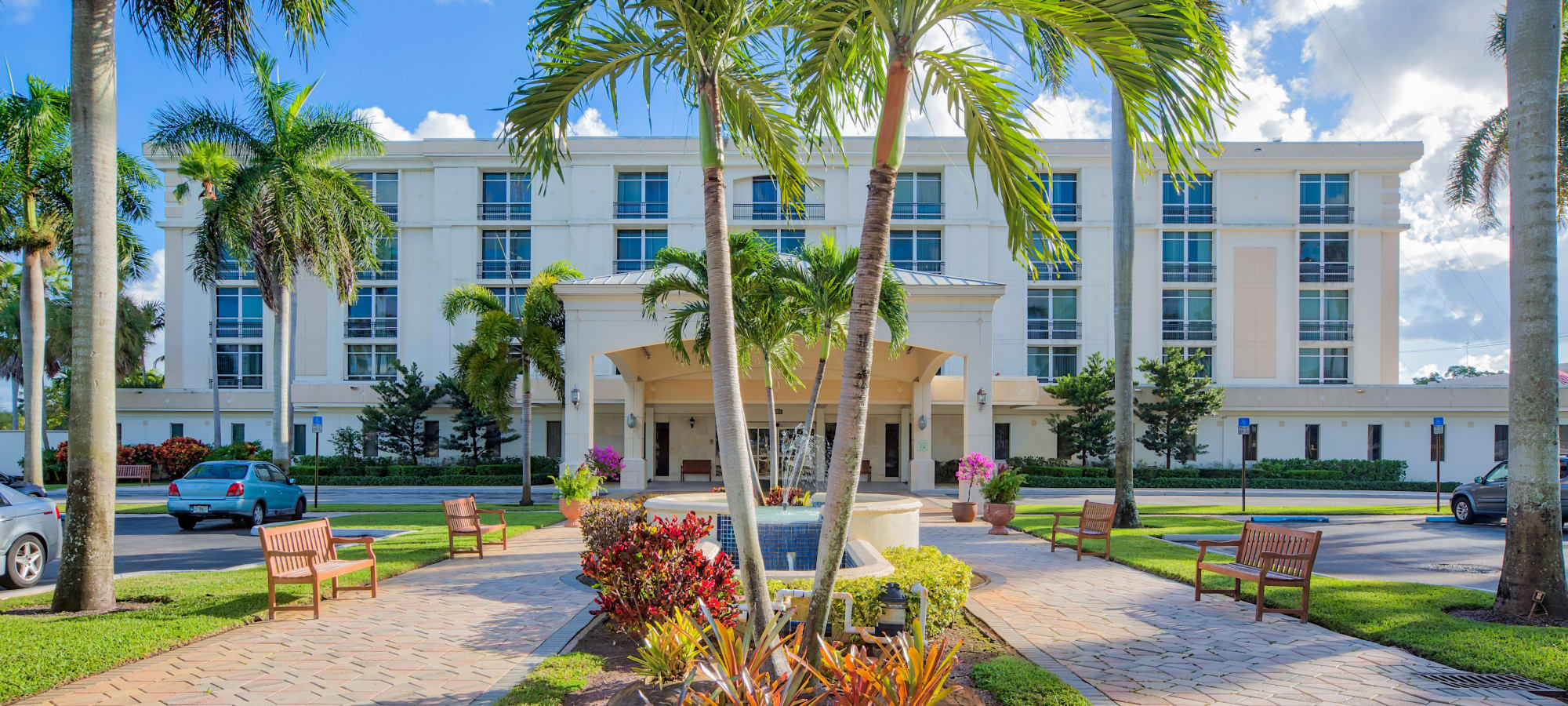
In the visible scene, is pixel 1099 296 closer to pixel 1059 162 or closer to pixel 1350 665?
pixel 1059 162

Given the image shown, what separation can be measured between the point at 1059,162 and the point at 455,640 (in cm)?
3708

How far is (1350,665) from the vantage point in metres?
6.71

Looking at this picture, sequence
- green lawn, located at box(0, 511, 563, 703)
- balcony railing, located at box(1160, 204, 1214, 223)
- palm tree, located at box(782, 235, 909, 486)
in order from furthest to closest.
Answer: balcony railing, located at box(1160, 204, 1214, 223)
palm tree, located at box(782, 235, 909, 486)
green lawn, located at box(0, 511, 563, 703)

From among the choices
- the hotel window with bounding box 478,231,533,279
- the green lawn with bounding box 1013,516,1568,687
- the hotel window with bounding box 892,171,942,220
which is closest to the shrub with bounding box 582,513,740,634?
the green lawn with bounding box 1013,516,1568,687

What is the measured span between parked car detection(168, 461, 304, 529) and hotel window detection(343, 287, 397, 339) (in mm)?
21554

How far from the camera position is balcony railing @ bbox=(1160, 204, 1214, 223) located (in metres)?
39.6

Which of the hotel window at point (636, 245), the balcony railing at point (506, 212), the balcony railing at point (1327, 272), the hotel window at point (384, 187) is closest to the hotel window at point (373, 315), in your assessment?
the hotel window at point (384, 187)

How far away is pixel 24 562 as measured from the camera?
1030 cm

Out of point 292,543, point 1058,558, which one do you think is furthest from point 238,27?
point 1058,558

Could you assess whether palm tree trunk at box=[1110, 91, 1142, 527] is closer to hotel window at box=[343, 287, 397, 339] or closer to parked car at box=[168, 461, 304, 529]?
parked car at box=[168, 461, 304, 529]

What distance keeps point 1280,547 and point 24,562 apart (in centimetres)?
1371

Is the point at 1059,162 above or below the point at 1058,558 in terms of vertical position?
above

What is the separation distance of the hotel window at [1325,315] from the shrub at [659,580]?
40.0 meters

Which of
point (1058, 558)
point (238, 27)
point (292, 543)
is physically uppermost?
point (238, 27)
